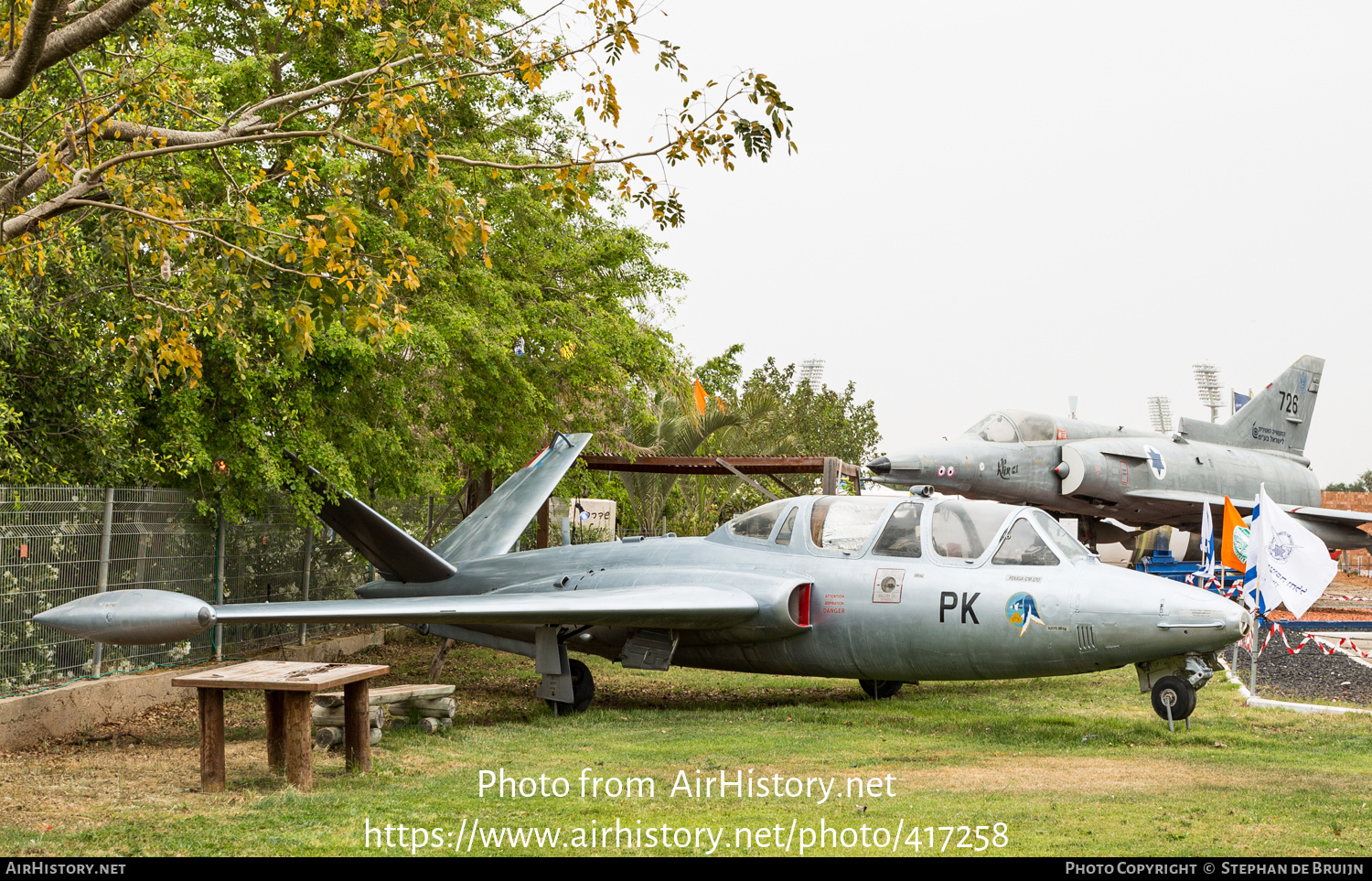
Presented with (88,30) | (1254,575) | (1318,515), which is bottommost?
(1318,515)

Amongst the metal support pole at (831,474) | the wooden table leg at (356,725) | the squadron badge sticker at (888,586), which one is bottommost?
the wooden table leg at (356,725)

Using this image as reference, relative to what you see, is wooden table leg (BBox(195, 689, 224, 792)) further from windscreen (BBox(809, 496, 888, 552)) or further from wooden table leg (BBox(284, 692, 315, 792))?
windscreen (BBox(809, 496, 888, 552))

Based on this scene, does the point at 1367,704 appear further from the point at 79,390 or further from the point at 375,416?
the point at 79,390

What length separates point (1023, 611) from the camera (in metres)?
9.78

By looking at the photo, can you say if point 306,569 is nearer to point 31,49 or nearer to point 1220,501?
point 31,49

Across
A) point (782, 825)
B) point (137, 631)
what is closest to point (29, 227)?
point (137, 631)

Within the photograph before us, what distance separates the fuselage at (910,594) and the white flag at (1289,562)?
2.20 meters

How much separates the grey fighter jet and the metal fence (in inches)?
451

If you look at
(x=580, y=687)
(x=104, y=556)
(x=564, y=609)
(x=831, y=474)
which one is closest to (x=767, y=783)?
(x=564, y=609)

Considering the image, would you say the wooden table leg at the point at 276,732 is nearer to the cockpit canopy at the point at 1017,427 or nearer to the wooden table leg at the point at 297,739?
the wooden table leg at the point at 297,739

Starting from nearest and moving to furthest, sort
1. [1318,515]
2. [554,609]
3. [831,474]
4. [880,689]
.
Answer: [554,609]
[880,689]
[831,474]
[1318,515]

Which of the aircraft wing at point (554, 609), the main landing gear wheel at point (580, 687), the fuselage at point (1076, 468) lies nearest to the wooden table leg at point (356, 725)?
the aircraft wing at point (554, 609)

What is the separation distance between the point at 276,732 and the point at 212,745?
688 mm

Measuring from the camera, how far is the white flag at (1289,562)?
11039 mm
